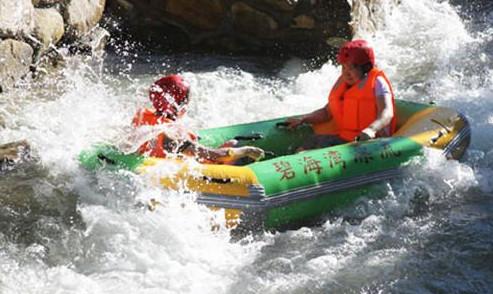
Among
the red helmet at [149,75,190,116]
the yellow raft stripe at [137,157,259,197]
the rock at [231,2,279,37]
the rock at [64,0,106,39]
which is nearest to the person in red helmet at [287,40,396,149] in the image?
the yellow raft stripe at [137,157,259,197]

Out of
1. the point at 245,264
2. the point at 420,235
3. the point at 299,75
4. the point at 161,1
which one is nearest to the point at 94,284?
the point at 245,264

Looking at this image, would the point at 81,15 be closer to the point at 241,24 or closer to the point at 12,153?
the point at 241,24

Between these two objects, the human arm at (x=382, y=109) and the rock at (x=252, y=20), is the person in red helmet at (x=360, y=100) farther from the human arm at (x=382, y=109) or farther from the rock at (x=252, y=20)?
the rock at (x=252, y=20)

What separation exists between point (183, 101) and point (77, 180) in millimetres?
900

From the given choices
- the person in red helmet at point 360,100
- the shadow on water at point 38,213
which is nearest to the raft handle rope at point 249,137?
the person in red helmet at point 360,100

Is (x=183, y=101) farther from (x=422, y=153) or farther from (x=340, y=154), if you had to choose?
(x=422, y=153)

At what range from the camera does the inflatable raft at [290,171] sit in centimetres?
492

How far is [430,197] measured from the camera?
5699mm

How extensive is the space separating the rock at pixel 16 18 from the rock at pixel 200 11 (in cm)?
192

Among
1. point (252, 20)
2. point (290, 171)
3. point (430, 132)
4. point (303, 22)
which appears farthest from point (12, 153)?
point (303, 22)

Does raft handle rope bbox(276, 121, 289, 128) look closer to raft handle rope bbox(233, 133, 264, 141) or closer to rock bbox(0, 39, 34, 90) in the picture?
raft handle rope bbox(233, 133, 264, 141)

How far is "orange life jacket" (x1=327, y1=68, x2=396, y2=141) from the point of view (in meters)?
5.73

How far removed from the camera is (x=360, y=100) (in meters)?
5.76

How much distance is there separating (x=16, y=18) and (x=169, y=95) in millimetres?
2595
